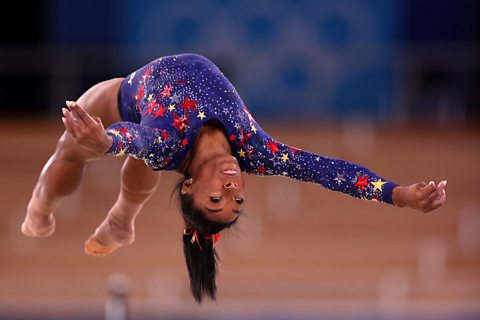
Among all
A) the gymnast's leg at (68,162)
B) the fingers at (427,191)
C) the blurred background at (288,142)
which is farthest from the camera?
the blurred background at (288,142)

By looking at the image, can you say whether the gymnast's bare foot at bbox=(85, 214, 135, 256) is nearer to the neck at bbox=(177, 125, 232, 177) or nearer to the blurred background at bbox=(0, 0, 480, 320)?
the neck at bbox=(177, 125, 232, 177)

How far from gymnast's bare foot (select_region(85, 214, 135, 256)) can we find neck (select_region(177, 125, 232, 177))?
2.22 feet

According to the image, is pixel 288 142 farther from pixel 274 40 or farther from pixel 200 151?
pixel 200 151

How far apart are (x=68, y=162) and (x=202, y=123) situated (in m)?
0.65

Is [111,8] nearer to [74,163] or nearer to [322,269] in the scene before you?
[322,269]

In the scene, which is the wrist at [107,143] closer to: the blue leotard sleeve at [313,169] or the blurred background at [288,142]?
the blue leotard sleeve at [313,169]

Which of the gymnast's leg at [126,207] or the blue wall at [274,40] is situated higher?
the blue wall at [274,40]

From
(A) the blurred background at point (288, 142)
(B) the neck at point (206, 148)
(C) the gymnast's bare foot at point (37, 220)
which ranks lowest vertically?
(B) the neck at point (206, 148)

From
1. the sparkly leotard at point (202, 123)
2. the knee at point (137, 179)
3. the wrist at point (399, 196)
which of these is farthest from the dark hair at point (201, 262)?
the wrist at point (399, 196)

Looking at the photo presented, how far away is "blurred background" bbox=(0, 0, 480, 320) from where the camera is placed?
19.9 feet

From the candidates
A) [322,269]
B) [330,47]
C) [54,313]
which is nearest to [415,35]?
[330,47]

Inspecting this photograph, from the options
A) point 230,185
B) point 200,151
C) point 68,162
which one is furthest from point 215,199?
point 68,162

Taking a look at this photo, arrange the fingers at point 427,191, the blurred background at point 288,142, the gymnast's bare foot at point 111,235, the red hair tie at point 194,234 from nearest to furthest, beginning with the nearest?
the fingers at point 427,191 < the red hair tie at point 194,234 < the gymnast's bare foot at point 111,235 < the blurred background at point 288,142

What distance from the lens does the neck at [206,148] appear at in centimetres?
316
